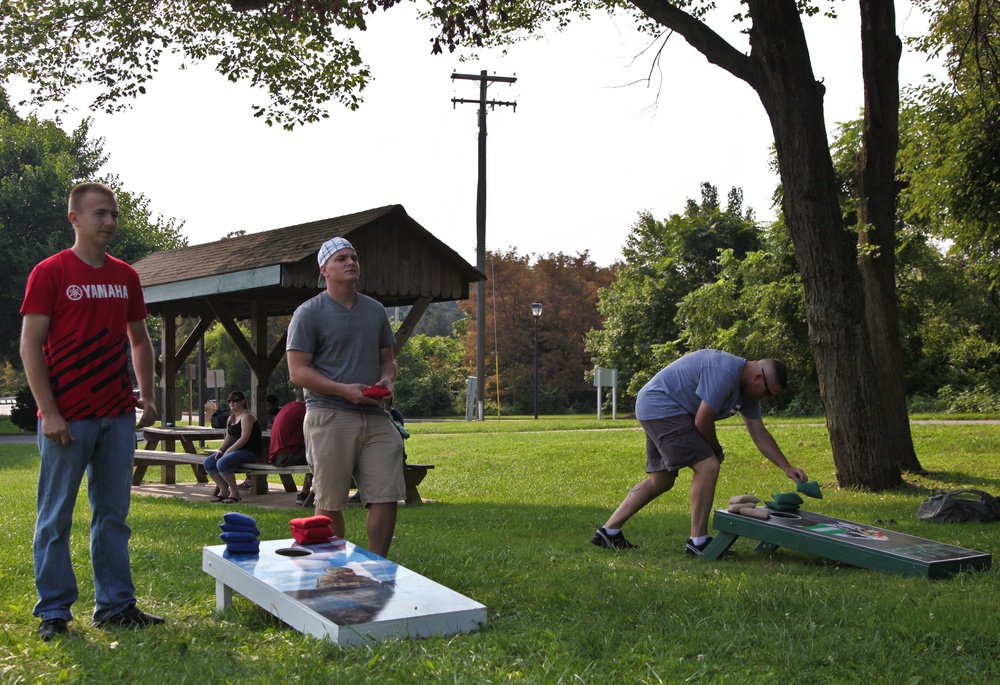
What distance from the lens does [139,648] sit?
4.65 meters

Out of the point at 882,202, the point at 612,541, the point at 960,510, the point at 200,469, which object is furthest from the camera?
the point at 200,469

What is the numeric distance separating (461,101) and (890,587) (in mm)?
33096

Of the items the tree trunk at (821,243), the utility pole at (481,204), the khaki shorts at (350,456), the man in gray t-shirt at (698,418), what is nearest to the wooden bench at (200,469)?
the man in gray t-shirt at (698,418)

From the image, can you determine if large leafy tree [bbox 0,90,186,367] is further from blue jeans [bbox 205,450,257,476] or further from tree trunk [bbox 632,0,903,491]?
tree trunk [bbox 632,0,903,491]

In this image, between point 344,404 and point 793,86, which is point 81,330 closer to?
point 344,404

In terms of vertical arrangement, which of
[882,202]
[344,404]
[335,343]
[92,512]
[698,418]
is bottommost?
[92,512]

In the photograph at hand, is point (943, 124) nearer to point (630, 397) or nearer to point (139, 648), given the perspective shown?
point (139, 648)

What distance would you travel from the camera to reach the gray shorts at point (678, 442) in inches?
282

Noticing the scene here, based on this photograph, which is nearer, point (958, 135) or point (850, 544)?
point (850, 544)

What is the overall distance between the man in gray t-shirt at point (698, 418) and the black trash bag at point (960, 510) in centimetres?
295

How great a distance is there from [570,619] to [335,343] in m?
2.03

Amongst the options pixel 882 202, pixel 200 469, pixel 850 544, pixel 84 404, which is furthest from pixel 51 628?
pixel 882 202

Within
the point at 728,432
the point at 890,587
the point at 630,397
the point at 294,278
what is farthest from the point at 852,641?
the point at 630,397

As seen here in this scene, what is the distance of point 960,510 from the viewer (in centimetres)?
909
